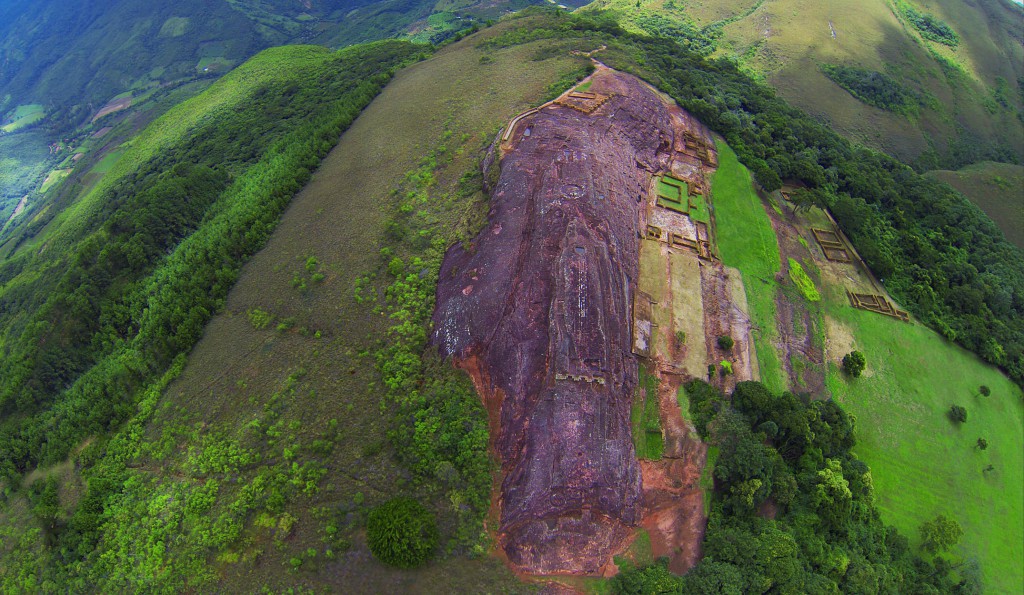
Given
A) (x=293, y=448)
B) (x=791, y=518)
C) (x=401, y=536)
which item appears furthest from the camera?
(x=791, y=518)

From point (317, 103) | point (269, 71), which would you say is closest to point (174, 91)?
point (269, 71)

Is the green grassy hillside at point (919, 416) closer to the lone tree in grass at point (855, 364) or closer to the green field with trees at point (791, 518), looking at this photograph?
the lone tree in grass at point (855, 364)

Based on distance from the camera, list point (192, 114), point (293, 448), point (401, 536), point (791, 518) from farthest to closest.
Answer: point (192, 114) < point (791, 518) < point (293, 448) < point (401, 536)

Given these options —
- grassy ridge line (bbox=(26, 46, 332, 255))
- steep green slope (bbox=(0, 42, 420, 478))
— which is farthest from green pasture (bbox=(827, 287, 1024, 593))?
grassy ridge line (bbox=(26, 46, 332, 255))

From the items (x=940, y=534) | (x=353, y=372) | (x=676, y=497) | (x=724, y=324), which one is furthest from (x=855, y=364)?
(x=353, y=372)

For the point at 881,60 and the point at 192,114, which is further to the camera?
the point at 881,60

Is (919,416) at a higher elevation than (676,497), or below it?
below

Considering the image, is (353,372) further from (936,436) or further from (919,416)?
(936,436)

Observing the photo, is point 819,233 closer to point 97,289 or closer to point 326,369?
point 326,369
